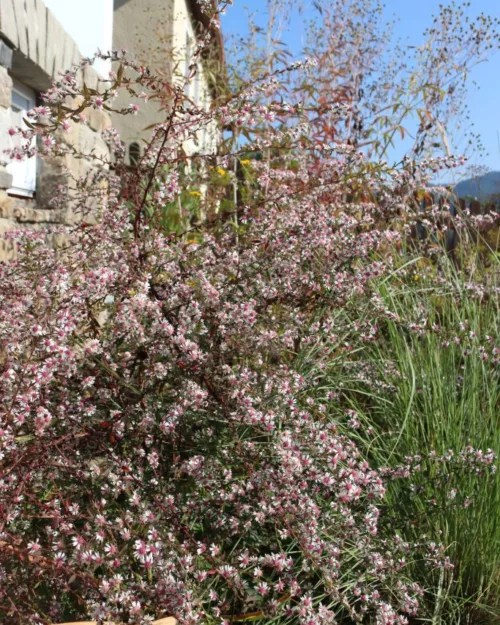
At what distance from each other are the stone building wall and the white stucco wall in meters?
0.21

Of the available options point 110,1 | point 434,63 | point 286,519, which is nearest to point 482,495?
point 286,519

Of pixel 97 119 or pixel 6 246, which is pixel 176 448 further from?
pixel 97 119

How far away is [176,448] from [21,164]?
3.21m

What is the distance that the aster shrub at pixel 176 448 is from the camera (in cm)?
187

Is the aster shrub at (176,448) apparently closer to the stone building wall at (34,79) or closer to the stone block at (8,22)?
the stone building wall at (34,79)

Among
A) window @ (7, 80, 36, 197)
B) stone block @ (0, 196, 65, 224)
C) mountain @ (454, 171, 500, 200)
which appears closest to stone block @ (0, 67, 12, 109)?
stone block @ (0, 196, 65, 224)

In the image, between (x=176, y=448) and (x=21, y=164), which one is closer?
(x=176, y=448)

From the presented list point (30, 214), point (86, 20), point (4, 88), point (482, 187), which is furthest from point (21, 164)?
point (482, 187)

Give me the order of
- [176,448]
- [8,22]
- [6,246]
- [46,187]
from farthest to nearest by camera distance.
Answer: [46,187] < [6,246] < [8,22] < [176,448]

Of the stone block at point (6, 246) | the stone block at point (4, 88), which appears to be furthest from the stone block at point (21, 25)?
the stone block at point (6, 246)

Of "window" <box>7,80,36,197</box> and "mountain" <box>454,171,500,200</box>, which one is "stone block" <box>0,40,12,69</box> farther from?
"mountain" <box>454,171,500,200</box>

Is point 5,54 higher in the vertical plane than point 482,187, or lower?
higher

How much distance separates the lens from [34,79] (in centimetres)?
477

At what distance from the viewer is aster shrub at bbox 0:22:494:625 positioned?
187 centimetres
